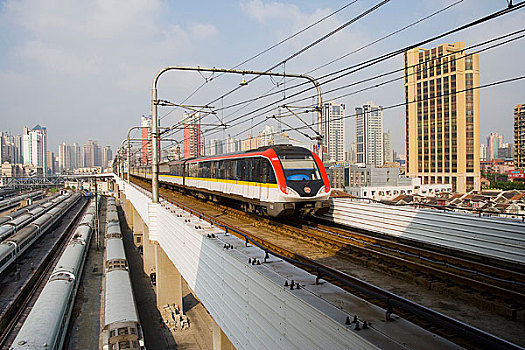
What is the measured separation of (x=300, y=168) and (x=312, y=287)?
24.6 feet

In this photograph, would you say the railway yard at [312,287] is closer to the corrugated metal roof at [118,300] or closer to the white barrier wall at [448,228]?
the corrugated metal roof at [118,300]

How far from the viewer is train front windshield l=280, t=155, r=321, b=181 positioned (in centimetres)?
1196

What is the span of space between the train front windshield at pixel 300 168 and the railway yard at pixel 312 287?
64.3 inches

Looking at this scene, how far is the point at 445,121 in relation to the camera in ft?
223

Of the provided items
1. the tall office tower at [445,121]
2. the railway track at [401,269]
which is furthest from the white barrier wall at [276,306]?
the tall office tower at [445,121]

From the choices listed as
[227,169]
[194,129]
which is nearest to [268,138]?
[194,129]

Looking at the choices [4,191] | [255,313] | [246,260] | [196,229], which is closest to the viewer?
[255,313]

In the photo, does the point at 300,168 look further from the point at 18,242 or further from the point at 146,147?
the point at 146,147

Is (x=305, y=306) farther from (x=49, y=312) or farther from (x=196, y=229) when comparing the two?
(x=49, y=312)

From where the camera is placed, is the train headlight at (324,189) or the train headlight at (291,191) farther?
the train headlight at (324,189)

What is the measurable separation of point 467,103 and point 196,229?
70102mm

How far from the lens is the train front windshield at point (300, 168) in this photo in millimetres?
11961

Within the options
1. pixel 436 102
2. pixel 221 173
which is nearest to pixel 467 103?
pixel 436 102

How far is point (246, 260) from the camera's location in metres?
6.16
